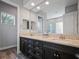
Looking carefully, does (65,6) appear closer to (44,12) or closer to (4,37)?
(44,12)

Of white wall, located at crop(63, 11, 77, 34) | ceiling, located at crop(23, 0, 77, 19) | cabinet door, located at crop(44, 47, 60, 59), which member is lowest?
cabinet door, located at crop(44, 47, 60, 59)

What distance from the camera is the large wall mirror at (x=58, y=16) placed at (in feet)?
5.33

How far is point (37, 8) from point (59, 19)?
1.31 m

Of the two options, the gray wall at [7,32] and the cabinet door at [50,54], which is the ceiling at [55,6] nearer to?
the cabinet door at [50,54]

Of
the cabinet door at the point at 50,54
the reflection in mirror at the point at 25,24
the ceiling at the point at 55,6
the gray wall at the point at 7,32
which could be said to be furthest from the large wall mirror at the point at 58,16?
the gray wall at the point at 7,32

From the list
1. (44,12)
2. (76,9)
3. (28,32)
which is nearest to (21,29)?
(28,32)

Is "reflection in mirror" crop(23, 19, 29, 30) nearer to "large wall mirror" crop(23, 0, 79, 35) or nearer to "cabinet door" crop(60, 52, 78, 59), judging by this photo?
"large wall mirror" crop(23, 0, 79, 35)

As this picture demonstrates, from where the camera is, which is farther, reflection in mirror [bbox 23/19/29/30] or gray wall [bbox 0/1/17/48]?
gray wall [bbox 0/1/17/48]

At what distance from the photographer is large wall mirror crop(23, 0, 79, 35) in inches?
64.0

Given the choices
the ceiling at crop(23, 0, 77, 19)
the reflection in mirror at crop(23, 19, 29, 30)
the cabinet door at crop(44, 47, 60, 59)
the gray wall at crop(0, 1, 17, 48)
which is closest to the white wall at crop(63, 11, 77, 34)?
the ceiling at crop(23, 0, 77, 19)

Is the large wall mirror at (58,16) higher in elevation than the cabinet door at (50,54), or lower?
higher

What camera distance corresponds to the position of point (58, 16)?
1.96m

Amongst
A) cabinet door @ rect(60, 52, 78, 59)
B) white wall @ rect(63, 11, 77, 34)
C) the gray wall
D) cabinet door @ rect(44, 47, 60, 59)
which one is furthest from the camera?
the gray wall

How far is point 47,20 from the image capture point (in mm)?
2348
